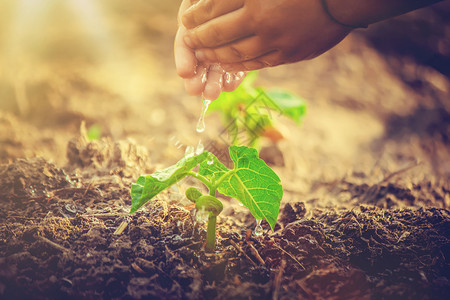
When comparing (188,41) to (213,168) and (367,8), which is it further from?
(367,8)

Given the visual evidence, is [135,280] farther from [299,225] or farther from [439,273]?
[439,273]

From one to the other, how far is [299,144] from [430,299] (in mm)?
2014

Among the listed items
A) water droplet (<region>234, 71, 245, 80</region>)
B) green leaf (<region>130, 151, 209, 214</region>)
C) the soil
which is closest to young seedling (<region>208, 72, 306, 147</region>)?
the soil

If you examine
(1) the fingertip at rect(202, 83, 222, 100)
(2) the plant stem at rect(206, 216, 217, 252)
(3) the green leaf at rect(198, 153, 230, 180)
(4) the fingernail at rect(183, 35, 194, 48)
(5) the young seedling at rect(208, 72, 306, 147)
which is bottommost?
(2) the plant stem at rect(206, 216, 217, 252)

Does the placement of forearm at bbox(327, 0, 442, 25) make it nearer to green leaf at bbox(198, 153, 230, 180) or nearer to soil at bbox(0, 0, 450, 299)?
green leaf at bbox(198, 153, 230, 180)

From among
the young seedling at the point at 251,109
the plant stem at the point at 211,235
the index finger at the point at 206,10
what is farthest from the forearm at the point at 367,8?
the young seedling at the point at 251,109

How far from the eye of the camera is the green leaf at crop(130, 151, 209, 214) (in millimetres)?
940

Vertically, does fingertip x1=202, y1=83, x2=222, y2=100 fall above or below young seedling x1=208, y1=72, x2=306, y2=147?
below

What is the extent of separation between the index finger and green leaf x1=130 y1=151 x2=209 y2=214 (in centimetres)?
48

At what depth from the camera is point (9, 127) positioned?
2107 millimetres

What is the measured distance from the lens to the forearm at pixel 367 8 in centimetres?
89

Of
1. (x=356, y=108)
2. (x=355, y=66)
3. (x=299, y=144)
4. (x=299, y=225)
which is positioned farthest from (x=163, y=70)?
(x=299, y=225)

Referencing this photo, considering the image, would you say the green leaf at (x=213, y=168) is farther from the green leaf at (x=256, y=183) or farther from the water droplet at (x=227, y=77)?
the water droplet at (x=227, y=77)

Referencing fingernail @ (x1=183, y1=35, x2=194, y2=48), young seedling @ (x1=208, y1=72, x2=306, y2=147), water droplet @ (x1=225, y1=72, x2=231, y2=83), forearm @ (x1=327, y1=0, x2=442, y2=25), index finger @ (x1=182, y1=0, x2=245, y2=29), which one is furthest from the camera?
young seedling @ (x1=208, y1=72, x2=306, y2=147)
